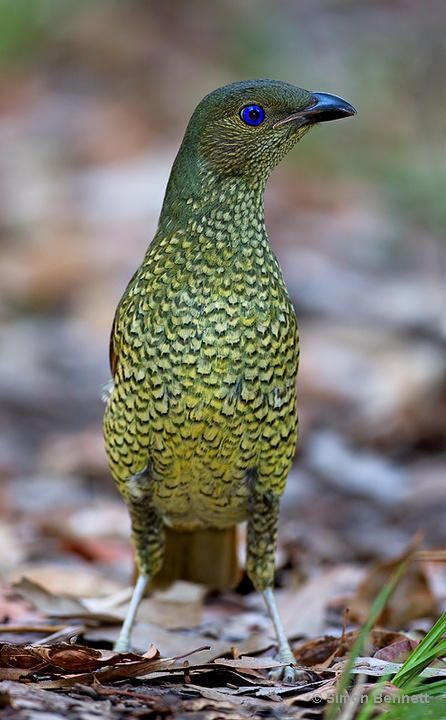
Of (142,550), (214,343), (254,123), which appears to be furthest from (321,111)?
(142,550)

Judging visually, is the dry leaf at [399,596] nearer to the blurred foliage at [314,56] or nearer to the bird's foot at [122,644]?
the bird's foot at [122,644]

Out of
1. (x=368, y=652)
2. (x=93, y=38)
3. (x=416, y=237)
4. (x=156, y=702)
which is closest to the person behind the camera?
(x=156, y=702)

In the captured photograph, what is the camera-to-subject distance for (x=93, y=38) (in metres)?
15.5

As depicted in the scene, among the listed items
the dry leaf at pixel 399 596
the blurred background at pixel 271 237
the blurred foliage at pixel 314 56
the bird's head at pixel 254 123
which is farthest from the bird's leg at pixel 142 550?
the blurred foliage at pixel 314 56

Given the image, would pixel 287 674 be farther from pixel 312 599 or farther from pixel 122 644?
pixel 312 599

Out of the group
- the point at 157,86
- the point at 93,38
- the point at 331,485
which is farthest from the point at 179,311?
the point at 93,38

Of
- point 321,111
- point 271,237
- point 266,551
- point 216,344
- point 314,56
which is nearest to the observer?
point 216,344

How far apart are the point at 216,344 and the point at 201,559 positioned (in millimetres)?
1338

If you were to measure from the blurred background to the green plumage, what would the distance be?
55.0 inches

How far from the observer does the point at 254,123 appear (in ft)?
14.7

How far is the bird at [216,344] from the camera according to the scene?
4219 millimetres

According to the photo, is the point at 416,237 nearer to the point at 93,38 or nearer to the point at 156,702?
the point at 93,38

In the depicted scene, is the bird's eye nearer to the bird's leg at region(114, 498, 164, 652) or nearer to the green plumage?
the green plumage

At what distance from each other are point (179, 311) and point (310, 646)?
131 centimetres
